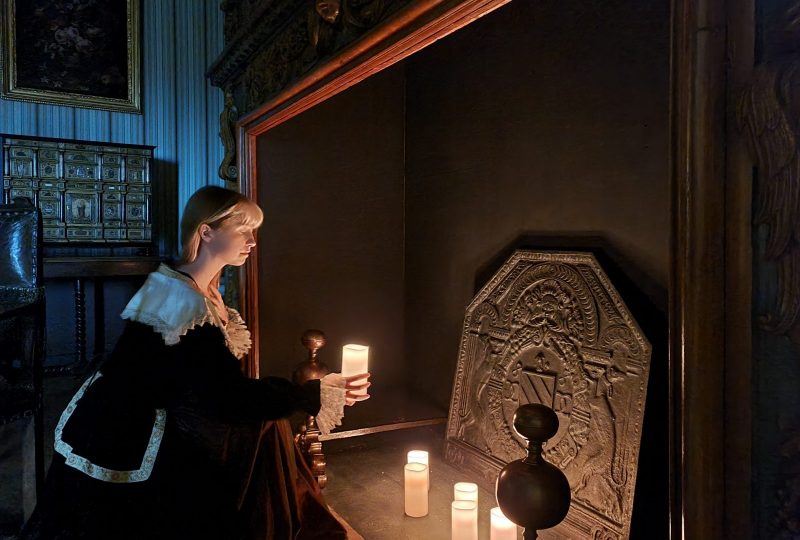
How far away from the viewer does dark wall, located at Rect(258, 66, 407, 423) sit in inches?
112

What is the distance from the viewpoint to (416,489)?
2.07m

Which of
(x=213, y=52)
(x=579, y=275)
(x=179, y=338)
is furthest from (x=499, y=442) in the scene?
(x=213, y=52)

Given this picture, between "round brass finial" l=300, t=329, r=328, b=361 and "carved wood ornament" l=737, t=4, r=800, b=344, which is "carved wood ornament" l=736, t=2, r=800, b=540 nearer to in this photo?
"carved wood ornament" l=737, t=4, r=800, b=344

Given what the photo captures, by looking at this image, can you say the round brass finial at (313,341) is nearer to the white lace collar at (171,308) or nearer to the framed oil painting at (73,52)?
the white lace collar at (171,308)

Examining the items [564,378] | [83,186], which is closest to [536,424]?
[564,378]

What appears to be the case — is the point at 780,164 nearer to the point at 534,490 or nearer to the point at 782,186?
the point at 782,186

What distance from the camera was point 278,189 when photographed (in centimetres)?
283

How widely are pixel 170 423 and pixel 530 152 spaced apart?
1.68 m

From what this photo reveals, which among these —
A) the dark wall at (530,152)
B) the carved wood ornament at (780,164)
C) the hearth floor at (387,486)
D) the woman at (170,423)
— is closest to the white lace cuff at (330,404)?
the woman at (170,423)

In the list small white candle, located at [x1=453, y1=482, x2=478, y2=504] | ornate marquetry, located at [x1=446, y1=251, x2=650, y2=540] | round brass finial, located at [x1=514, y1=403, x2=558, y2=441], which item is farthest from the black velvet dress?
ornate marquetry, located at [x1=446, y1=251, x2=650, y2=540]

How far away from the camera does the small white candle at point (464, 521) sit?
1739 mm

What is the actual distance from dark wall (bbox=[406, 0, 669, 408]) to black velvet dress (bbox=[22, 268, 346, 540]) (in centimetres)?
122

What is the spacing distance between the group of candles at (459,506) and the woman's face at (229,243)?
1.00 m

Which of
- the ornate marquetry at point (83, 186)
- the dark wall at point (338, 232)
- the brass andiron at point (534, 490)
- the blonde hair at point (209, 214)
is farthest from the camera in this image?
the ornate marquetry at point (83, 186)
